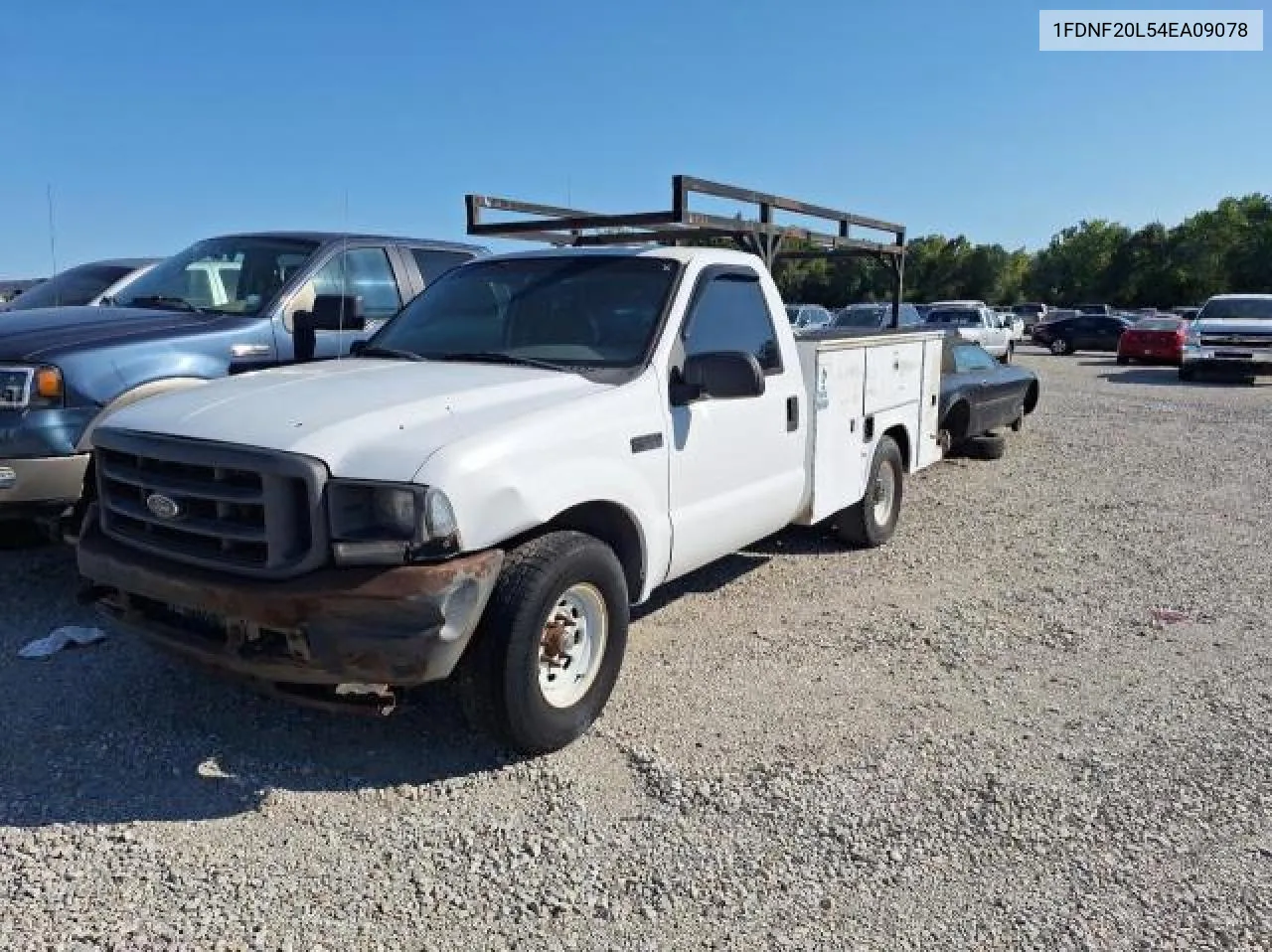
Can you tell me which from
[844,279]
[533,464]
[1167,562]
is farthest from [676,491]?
[844,279]

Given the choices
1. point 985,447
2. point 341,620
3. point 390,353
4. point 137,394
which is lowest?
point 985,447

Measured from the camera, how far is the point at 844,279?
7706 centimetres

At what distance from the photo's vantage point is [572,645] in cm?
368

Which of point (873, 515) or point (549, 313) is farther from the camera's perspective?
point (873, 515)

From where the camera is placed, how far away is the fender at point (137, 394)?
475 centimetres

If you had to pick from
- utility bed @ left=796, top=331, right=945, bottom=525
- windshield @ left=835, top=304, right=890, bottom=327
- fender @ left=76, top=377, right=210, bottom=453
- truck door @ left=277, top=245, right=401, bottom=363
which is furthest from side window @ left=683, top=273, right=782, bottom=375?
windshield @ left=835, top=304, right=890, bottom=327

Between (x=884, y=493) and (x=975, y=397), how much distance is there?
3.98 metres

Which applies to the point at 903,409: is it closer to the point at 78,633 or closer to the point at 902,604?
the point at 902,604

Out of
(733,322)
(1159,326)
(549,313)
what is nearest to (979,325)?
(1159,326)

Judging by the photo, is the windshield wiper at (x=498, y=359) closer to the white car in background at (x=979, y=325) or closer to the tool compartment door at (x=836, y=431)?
the tool compartment door at (x=836, y=431)

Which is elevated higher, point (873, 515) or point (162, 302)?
point (162, 302)

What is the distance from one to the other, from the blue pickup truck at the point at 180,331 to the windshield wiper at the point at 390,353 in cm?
65

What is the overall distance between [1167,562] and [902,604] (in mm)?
2237

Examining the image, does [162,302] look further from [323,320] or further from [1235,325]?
[1235,325]
